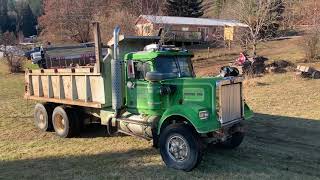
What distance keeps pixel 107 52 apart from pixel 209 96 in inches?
134

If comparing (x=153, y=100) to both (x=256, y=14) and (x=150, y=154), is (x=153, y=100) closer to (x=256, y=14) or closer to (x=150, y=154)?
(x=150, y=154)

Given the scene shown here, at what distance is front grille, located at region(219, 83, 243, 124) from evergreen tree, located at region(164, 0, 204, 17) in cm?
5281

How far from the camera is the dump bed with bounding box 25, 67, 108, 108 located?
10.9 metres

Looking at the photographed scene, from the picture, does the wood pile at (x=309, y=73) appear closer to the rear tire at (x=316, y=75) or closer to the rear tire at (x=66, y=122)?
the rear tire at (x=316, y=75)

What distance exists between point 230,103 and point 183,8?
55671 mm

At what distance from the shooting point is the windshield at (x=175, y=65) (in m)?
9.45

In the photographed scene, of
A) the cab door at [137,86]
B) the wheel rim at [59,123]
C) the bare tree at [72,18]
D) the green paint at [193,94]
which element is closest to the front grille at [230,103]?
the green paint at [193,94]

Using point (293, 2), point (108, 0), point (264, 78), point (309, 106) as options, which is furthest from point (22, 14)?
point (309, 106)

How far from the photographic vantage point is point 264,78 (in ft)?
70.4

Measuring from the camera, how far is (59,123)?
40.1ft

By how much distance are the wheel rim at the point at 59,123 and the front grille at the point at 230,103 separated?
16.9 feet

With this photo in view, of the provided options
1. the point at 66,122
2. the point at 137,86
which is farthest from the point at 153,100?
the point at 66,122

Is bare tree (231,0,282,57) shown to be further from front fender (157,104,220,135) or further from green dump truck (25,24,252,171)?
front fender (157,104,220,135)

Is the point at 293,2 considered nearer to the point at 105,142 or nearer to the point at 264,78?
the point at 264,78
